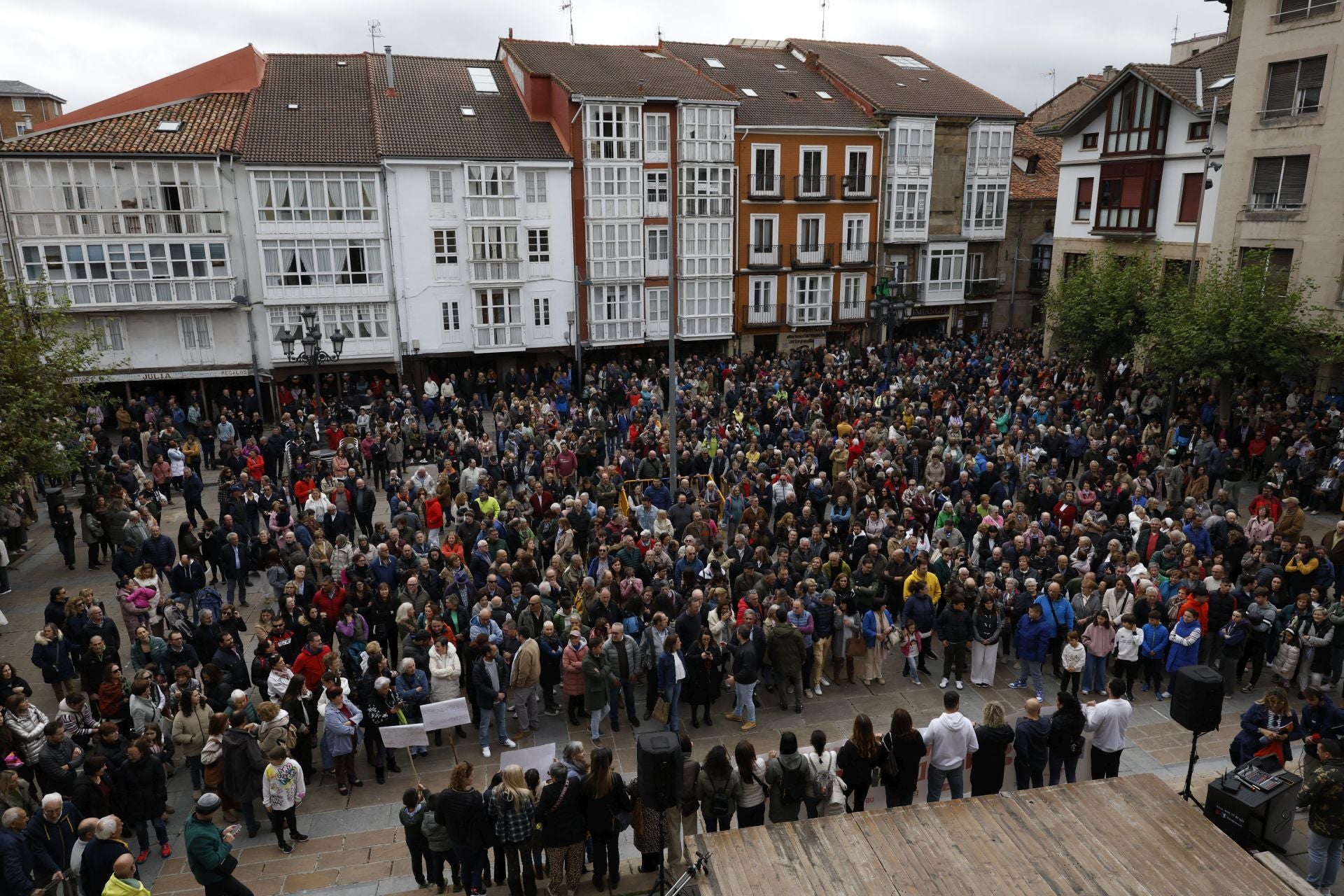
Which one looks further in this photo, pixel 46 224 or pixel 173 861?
pixel 46 224


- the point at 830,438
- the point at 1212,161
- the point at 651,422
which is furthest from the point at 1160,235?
the point at 651,422

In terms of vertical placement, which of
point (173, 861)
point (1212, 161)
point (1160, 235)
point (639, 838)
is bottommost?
point (173, 861)

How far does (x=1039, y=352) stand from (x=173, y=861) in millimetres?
35167

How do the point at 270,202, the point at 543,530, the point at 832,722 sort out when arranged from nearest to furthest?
the point at 832,722 → the point at 543,530 → the point at 270,202

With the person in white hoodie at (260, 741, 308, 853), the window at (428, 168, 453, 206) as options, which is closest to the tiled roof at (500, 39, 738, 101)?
the window at (428, 168, 453, 206)

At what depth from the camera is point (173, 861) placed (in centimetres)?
941

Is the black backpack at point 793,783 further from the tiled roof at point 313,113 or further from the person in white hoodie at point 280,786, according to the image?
the tiled roof at point 313,113

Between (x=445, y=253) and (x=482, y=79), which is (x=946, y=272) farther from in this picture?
(x=445, y=253)

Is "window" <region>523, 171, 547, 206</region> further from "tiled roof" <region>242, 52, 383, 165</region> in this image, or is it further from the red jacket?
the red jacket

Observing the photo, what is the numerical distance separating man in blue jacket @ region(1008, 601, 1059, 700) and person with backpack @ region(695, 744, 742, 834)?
550cm

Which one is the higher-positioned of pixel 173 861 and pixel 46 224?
pixel 46 224

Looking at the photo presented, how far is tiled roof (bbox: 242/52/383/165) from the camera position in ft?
97.9

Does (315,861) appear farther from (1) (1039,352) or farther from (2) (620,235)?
(1) (1039,352)

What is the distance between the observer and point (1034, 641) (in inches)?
476
